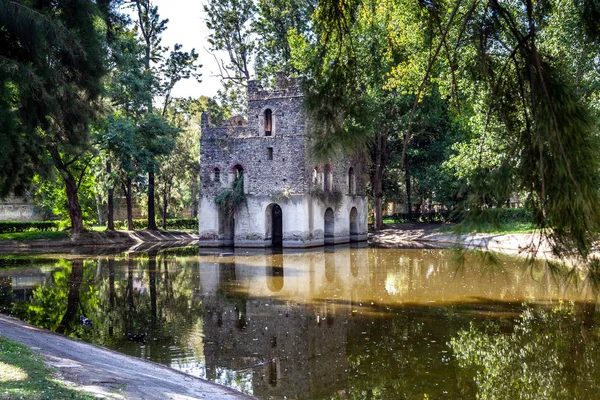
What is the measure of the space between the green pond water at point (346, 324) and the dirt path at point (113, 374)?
1.57 feet

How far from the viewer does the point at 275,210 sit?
29.3 metres

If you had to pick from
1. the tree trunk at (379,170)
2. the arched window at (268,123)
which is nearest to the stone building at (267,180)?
the arched window at (268,123)

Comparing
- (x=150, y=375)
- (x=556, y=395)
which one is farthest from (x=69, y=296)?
(x=556, y=395)

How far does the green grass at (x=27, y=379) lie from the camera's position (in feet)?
15.4

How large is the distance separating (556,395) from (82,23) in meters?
9.65

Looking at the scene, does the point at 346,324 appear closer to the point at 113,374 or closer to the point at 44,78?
the point at 113,374

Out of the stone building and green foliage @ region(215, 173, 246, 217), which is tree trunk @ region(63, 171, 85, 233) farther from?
green foliage @ region(215, 173, 246, 217)

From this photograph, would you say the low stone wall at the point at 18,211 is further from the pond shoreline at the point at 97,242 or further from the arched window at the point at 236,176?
the arched window at the point at 236,176

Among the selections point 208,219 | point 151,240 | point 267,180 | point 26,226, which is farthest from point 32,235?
point 267,180

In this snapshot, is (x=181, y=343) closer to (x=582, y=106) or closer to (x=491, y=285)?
(x=582, y=106)

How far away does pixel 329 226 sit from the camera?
2873 centimetres

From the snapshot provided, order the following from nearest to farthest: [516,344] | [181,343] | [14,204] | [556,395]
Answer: [556,395]
[516,344]
[181,343]
[14,204]

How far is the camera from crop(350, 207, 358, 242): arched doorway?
1206 inches

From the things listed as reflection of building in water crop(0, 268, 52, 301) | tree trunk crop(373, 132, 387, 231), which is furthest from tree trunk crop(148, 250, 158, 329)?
tree trunk crop(373, 132, 387, 231)
